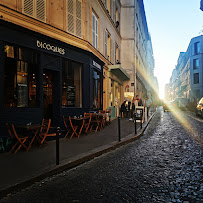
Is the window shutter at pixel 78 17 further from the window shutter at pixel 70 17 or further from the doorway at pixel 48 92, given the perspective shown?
the doorway at pixel 48 92

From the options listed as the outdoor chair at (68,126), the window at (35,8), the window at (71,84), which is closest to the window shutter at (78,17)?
the window at (71,84)

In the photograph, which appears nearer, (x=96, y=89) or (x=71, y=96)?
(x=71, y=96)

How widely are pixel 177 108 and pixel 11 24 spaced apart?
26583mm

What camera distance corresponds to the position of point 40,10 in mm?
7809

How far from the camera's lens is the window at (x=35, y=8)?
7.22 metres

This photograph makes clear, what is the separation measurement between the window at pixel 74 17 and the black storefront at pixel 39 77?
977 mm

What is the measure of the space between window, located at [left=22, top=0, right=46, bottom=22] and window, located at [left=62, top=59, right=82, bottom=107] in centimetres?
202

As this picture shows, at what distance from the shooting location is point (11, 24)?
6371mm

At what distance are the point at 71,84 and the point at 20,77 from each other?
2968 millimetres

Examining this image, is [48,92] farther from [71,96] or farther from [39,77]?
[39,77]

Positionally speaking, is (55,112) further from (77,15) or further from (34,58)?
(77,15)

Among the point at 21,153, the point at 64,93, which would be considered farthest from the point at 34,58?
the point at 21,153

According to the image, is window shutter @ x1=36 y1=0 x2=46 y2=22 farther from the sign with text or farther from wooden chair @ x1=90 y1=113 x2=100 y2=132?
wooden chair @ x1=90 y1=113 x2=100 y2=132

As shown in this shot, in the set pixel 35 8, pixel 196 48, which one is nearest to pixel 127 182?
pixel 35 8
